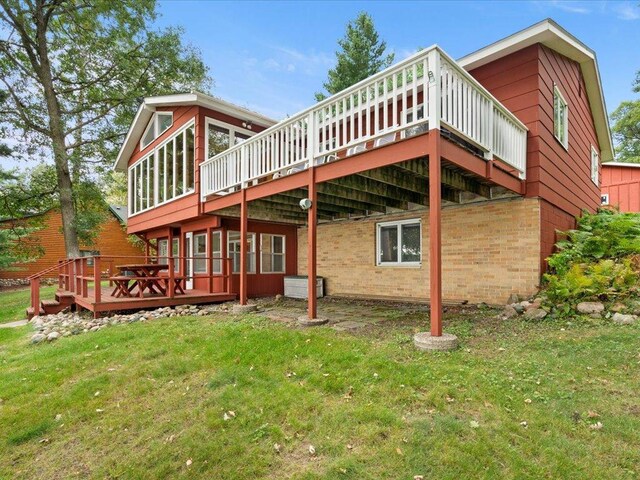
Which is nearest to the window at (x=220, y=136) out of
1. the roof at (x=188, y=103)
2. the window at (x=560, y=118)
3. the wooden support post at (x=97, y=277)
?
the roof at (x=188, y=103)

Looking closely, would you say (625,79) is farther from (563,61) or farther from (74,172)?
(74,172)

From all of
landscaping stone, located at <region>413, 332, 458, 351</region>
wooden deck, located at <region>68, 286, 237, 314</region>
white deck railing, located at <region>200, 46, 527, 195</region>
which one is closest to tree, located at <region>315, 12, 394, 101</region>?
white deck railing, located at <region>200, 46, 527, 195</region>

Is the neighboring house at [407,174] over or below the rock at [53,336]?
over

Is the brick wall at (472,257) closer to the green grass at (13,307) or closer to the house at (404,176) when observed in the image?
the house at (404,176)

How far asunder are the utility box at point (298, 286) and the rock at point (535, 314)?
5.80 metres

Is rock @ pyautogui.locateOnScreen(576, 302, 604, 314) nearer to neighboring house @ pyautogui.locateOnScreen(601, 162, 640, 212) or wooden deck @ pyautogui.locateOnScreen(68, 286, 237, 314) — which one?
wooden deck @ pyautogui.locateOnScreen(68, 286, 237, 314)

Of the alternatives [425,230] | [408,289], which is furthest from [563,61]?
[408,289]

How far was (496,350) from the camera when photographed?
410 centimetres

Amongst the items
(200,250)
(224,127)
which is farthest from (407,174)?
(200,250)

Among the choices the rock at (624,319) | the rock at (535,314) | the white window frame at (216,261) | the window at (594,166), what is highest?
the window at (594,166)

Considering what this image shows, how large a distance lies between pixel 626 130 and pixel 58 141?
3890cm

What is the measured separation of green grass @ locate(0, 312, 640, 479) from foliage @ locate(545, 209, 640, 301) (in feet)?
3.18

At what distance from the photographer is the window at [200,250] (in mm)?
11492

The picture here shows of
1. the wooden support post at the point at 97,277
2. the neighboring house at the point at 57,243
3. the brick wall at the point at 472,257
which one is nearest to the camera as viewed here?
the brick wall at the point at 472,257
